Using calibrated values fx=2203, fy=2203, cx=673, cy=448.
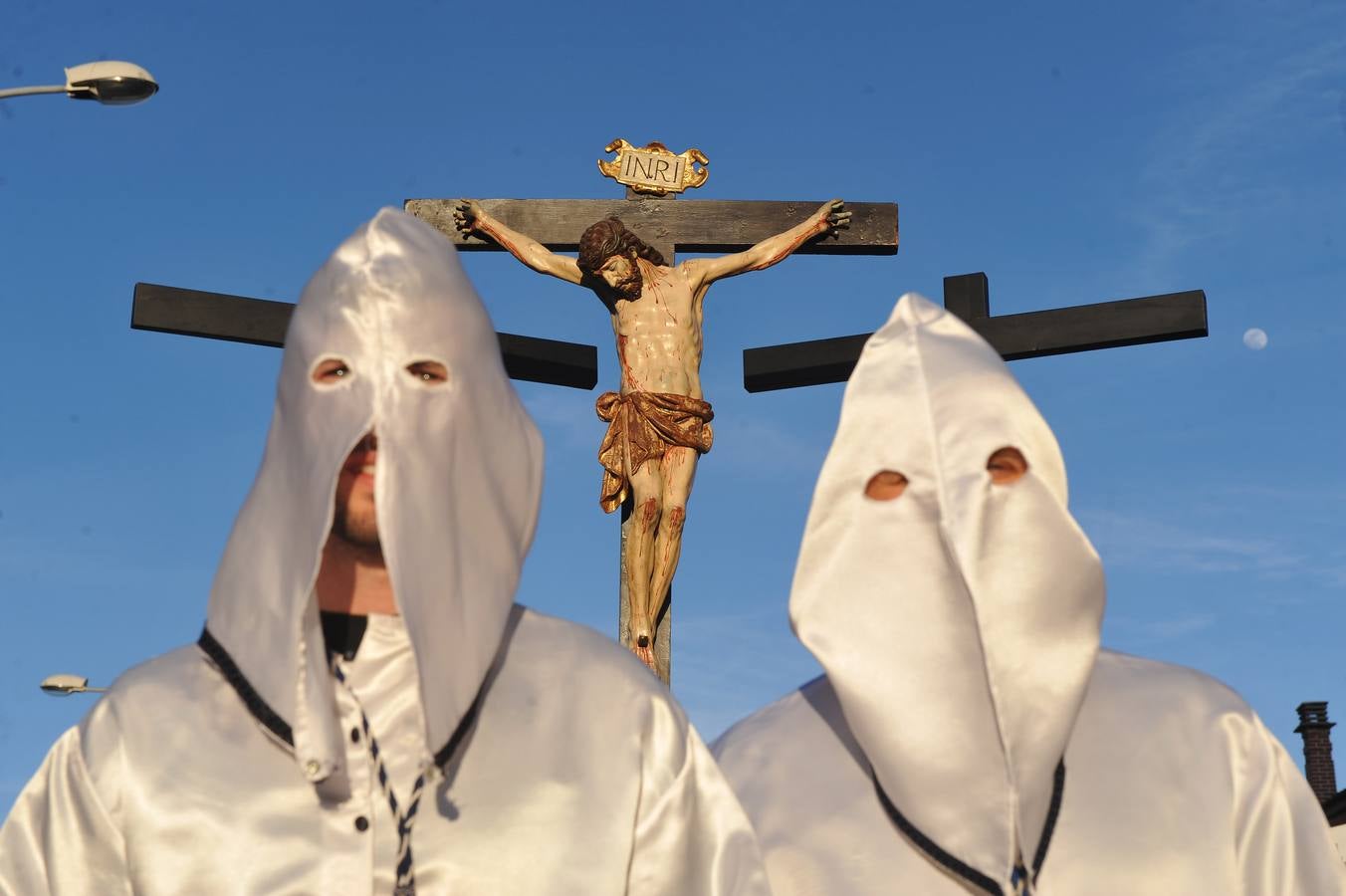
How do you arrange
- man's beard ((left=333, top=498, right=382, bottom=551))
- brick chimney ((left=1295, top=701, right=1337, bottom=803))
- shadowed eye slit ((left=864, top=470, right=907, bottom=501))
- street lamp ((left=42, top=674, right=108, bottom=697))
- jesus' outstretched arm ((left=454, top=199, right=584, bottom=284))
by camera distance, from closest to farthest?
1. man's beard ((left=333, top=498, right=382, bottom=551))
2. shadowed eye slit ((left=864, top=470, right=907, bottom=501))
3. jesus' outstretched arm ((left=454, top=199, right=584, bottom=284))
4. street lamp ((left=42, top=674, right=108, bottom=697))
5. brick chimney ((left=1295, top=701, right=1337, bottom=803))

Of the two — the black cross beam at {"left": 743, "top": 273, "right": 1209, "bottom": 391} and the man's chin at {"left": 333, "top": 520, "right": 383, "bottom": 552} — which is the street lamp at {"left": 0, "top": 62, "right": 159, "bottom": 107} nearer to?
the black cross beam at {"left": 743, "top": 273, "right": 1209, "bottom": 391}

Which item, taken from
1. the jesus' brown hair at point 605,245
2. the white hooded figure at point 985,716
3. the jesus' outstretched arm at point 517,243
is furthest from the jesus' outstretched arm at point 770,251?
the white hooded figure at point 985,716

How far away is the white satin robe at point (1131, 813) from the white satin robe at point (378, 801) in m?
0.28

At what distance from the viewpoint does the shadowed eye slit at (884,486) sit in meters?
5.71

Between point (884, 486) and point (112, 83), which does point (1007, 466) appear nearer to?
point (884, 486)

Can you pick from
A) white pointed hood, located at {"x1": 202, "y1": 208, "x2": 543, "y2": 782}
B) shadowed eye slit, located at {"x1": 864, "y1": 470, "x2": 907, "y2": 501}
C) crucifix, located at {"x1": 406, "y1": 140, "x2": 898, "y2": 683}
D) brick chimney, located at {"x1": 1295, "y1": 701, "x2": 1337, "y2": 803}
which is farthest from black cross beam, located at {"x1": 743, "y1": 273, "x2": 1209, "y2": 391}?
brick chimney, located at {"x1": 1295, "y1": 701, "x2": 1337, "y2": 803}

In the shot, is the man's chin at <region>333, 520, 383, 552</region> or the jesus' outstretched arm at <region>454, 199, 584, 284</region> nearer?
the man's chin at <region>333, 520, 383, 552</region>

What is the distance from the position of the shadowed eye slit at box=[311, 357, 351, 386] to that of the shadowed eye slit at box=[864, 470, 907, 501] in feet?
4.56

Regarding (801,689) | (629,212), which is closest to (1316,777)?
(629,212)

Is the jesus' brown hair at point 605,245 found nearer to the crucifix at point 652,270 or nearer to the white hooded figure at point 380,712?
the crucifix at point 652,270

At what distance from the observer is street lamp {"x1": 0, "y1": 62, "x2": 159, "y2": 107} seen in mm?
11664

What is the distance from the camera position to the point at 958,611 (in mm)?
5539

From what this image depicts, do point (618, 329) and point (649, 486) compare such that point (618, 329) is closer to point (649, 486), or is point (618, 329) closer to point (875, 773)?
point (649, 486)

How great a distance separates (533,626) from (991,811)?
50.1 inches
